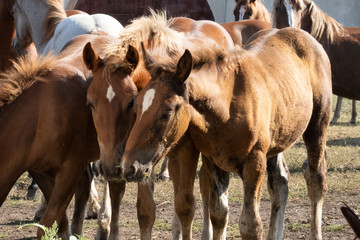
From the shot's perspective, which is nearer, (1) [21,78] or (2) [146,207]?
(1) [21,78]

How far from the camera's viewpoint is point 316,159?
210 inches

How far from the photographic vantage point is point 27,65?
461 cm

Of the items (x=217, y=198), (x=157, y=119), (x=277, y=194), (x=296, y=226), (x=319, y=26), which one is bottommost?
(x=296, y=226)

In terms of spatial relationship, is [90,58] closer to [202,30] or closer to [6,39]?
[202,30]

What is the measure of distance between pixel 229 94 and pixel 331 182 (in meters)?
3.74

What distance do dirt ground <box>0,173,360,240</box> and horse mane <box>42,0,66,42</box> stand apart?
1.73 metres

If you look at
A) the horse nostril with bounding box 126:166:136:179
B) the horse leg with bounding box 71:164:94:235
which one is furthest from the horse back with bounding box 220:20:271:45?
the horse nostril with bounding box 126:166:136:179

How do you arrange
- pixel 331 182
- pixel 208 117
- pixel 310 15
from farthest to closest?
1. pixel 310 15
2. pixel 331 182
3. pixel 208 117

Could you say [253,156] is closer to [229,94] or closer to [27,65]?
[229,94]

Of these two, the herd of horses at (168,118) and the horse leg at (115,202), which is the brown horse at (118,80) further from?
the horse leg at (115,202)

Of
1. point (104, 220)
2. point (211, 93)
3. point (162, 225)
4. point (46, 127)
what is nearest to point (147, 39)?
point (211, 93)

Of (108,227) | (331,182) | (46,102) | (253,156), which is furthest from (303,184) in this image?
(46,102)

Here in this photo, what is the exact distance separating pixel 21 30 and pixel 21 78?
258cm

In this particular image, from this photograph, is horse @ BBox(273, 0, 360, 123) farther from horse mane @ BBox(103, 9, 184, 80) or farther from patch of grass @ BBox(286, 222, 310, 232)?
horse mane @ BBox(103, 9, 184, 80)
